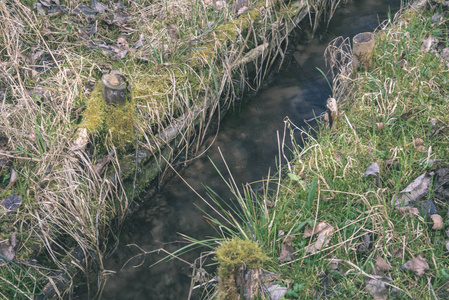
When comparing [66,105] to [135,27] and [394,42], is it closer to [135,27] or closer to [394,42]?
[135,27]

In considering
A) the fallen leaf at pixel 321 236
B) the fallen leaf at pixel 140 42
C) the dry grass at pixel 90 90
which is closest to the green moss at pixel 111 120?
the dry grass at pixel 90 90

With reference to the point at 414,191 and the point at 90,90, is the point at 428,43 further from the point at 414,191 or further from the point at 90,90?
the point at 90,90

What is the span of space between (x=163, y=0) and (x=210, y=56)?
0.97 meters

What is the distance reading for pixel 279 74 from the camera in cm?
639

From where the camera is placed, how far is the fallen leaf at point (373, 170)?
145 inches

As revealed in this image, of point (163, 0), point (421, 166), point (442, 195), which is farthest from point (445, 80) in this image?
point (163, 0)

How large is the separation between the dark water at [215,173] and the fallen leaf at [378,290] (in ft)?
5.28

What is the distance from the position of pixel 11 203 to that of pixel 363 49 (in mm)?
3361

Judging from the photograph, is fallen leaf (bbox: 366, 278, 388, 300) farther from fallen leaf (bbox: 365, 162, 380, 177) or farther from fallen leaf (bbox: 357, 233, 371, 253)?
fallen leaf (bbox: 365, 162, 380, 177)

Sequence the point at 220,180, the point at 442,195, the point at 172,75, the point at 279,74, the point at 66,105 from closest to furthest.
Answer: the point at 442,195 → the point at 66,105 → the point at 172,75 → the point at 220,180 → the point at 279,74

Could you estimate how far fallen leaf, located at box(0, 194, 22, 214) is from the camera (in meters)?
3.62

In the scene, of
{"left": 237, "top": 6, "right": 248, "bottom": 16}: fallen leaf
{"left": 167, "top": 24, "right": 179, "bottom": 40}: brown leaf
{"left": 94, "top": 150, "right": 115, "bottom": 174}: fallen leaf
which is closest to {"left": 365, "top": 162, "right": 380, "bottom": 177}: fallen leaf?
{"left": 94, "top": 150, "right": 115, "bottom": 174}: fallen leaf

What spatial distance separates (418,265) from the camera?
3.09 m

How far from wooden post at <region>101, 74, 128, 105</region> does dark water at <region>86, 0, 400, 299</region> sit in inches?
50.8
